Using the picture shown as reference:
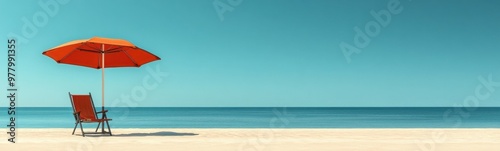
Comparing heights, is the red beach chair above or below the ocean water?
below

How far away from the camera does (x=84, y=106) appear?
764cm

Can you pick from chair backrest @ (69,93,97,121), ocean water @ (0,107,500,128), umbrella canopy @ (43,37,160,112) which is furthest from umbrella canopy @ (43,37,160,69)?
ocean water @ (0,107,500,128)

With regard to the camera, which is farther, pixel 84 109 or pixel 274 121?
pixel 274 121

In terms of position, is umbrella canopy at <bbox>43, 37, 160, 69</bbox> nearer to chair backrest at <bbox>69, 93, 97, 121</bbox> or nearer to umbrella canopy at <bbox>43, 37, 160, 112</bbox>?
umbrella canopy at <bbox>43, 37, 160, 112</bbox>

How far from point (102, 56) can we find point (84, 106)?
3.07 ft

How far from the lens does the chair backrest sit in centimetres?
757

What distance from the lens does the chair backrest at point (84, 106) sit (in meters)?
7.57

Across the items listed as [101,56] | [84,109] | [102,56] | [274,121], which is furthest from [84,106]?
[274,121]

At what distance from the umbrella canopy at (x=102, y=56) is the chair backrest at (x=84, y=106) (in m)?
0.73

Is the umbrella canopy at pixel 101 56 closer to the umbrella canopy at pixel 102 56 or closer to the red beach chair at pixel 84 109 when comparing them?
the umbrella canopy at pixel 102 56

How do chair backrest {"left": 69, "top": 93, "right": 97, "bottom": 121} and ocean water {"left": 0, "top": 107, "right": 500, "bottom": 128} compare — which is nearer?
chair backrest {"left": 69, "top": 93, "right": 97, "bottom": 121}

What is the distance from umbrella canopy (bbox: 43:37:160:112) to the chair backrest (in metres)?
0.73

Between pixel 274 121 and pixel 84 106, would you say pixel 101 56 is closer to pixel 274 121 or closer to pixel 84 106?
pixel 84 106
